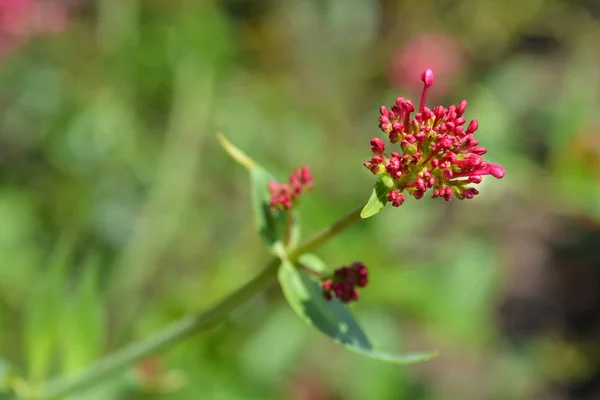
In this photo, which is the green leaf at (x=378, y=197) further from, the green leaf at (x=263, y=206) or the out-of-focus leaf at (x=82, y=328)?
the out-of-focus leaf at (x=82, y=328)

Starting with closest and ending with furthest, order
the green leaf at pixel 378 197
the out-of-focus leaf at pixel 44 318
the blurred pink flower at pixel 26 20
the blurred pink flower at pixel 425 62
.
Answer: the green leaf at pixel 378 197
the out-of-focus leaf at pixel 44 318
the blurred pink flower at pixel 26 20
the blurred pink flower at pixel 425 62

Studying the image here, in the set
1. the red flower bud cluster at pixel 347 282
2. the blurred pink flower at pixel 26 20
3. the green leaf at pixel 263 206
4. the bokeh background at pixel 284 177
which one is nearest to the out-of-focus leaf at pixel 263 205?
the green leaf at pixel 263 206

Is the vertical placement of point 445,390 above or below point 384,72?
below

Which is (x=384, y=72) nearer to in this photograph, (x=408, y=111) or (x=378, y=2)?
(x=378, y=2)

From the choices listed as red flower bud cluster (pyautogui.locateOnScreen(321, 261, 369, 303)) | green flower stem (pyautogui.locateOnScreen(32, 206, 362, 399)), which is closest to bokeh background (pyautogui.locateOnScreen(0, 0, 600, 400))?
green flower stem (pyautogui.locateOnScreen(32, 206, 362, 399))

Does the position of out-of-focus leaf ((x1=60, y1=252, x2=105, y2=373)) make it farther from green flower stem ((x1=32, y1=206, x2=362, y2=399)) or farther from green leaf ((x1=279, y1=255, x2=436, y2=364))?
green leaf ((x1=279, y1=255, x2=436, y2=364))

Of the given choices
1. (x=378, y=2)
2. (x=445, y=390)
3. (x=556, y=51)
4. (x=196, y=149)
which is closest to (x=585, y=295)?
(x=445, y=390)
